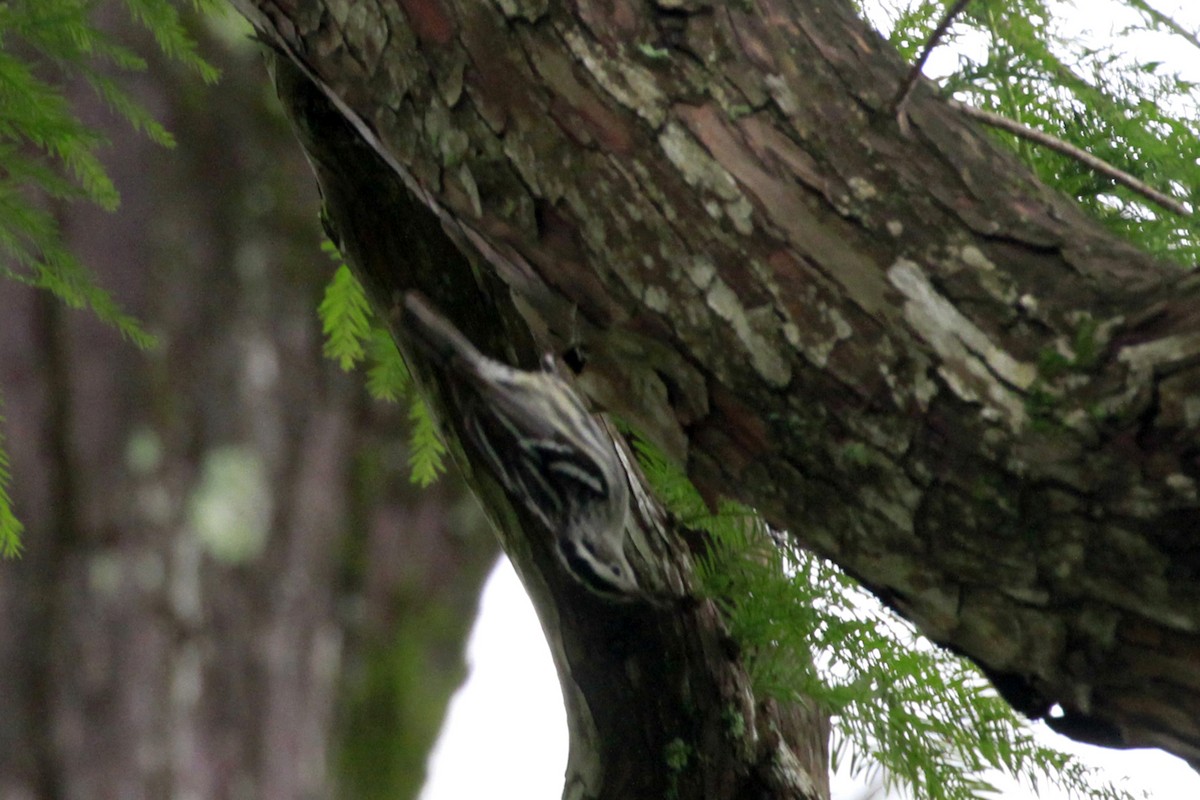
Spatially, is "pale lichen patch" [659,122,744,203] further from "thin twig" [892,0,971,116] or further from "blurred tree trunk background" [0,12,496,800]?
"blurred tree trunk background" [0,12,496,800]

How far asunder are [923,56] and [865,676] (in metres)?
0.46

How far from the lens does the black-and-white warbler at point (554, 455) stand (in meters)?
0.75

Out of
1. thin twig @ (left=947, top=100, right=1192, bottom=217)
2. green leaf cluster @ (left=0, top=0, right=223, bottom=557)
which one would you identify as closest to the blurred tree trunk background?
green leaf cluster @ (left=0, top=0, right=223, bottom=557)

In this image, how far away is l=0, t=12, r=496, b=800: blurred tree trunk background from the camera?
2.05 meters

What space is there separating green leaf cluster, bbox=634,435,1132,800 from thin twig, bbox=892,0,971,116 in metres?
0.31

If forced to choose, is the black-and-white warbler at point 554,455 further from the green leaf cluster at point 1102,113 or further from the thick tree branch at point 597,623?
the green leaf cluster at point 1102,113

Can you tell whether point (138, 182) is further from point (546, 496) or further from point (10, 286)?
point (546, 496)

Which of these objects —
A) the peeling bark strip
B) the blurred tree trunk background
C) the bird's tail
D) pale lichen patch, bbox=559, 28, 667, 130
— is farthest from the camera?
the blurred tree trunk background

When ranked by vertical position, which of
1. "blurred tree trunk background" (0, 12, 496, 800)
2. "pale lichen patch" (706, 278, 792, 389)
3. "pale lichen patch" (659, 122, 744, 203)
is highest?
"pale lichen patch" (659, 122, 744, 203)

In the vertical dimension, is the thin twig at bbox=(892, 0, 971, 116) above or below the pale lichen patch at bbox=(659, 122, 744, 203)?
above

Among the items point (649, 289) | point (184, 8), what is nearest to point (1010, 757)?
→ point (649, 289)

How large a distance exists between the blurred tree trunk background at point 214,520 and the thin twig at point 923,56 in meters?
1.83

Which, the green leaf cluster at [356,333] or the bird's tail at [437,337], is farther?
the green leaf cluster at [356,333]

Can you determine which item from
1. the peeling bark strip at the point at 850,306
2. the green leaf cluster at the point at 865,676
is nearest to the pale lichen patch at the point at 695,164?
the peeling bark strip at the point at 850,306
